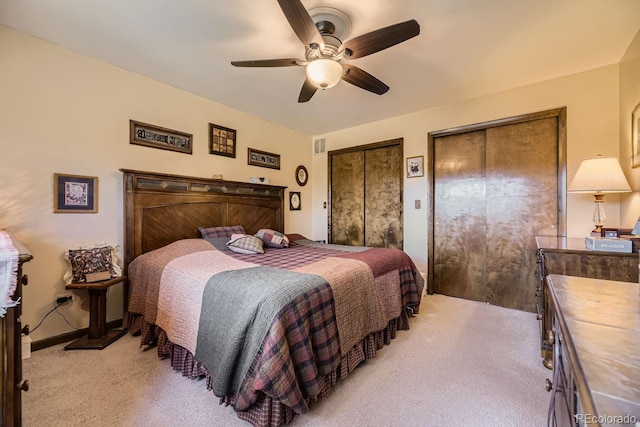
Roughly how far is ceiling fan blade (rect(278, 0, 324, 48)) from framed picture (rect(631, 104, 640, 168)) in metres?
2.47

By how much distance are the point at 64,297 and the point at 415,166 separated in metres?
4.05

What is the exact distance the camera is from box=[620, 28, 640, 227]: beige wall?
201 cm

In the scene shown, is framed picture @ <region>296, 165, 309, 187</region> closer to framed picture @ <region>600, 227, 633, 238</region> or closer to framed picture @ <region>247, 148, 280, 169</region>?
framed picture @ <region>247, 148, 280, 169</region>

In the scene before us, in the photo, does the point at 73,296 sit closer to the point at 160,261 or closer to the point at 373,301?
the point at 160,261

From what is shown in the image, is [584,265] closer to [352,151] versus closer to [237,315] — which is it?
[237,315]

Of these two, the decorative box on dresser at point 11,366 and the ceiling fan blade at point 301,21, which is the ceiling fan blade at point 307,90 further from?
the decorative box on dresser at point 11,366

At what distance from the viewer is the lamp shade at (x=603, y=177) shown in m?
1.87

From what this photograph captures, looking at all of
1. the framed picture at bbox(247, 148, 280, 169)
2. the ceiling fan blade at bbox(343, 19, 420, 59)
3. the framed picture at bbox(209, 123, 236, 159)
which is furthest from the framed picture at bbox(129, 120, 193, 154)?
the ceiling fan blade at bbox(343, 19, 420, 59)

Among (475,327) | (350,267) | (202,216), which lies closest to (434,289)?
(475,327)

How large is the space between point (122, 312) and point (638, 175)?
4.61 metres

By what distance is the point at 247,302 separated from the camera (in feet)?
4.48

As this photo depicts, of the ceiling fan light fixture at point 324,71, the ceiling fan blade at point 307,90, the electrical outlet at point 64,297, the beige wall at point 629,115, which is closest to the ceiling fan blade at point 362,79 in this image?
the ceiling fan light fixture at point 324,71

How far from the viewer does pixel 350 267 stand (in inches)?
75.8

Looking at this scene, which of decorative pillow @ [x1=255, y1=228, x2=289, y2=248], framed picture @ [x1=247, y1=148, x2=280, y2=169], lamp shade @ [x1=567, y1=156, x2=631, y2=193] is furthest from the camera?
framed picture @ [x1=247, y1=148, x2=280, y2=169]
